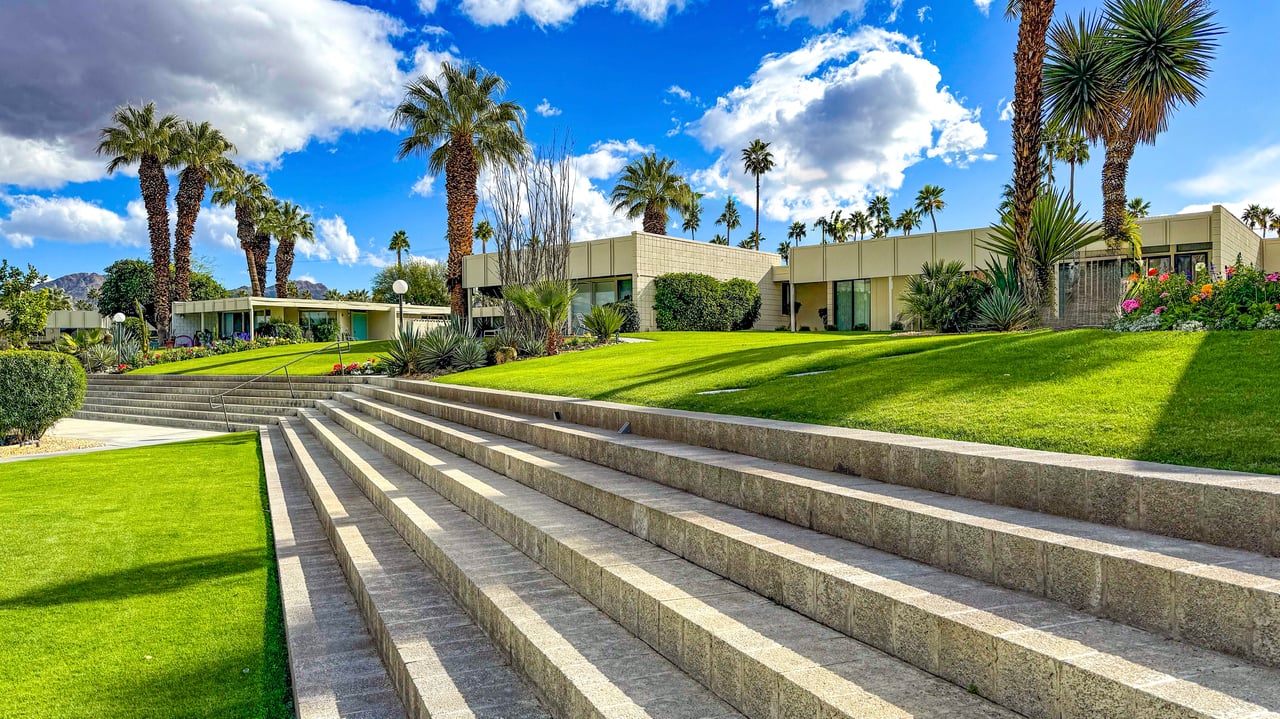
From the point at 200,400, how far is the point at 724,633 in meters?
20.9

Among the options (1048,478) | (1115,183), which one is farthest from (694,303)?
(1048,478)

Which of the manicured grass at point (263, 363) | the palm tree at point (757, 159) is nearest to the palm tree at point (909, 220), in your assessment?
the palm tree at point (757, 159)

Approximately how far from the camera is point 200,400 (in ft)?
63.5

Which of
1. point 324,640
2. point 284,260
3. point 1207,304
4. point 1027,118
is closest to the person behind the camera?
point 324,640

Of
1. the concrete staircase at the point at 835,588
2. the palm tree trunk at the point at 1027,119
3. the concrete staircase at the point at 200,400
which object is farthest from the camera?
the concrete staircase at the point at 200,400

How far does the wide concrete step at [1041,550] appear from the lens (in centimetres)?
193

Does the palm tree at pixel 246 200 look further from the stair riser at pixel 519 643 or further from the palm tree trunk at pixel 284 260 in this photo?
the stair riser at pixel 519 643

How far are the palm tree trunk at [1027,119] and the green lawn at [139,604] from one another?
462 inches

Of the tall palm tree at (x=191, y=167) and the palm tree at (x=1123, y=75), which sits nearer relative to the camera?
the palm tree at (x=1123, y=75)

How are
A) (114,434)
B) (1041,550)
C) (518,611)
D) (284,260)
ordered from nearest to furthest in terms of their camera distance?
(1041,550) < (518,611) < (114,434) < (284,260)

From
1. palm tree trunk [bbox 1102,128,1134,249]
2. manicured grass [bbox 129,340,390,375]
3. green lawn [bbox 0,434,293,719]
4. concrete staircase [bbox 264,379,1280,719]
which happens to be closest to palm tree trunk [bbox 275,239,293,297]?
manicured grass [bbox 129,340,390,375]

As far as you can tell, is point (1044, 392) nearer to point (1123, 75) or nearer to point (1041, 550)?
point (1041, 550)

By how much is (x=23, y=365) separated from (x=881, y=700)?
1656 centimetres

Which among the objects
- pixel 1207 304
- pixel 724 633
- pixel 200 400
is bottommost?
pixel 200 400
